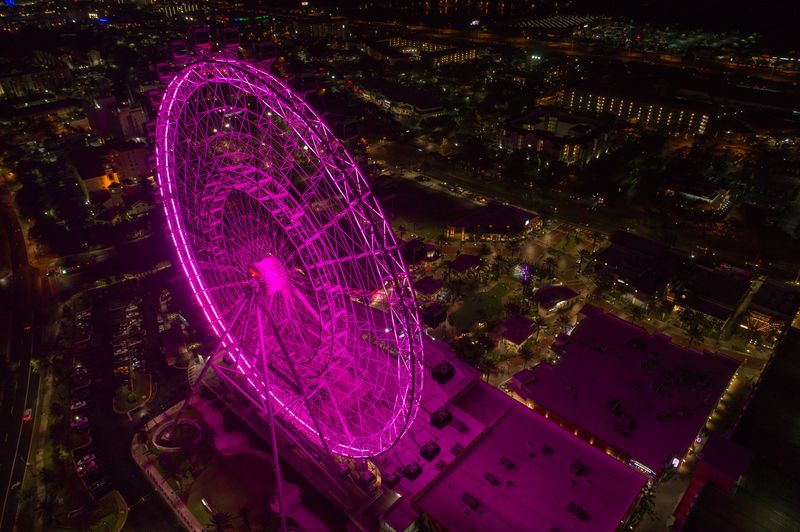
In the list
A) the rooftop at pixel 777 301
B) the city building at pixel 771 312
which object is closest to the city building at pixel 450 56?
the rooftop at pixel 777 301

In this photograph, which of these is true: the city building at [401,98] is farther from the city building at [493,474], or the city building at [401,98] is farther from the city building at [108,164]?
the city building at [493,474]

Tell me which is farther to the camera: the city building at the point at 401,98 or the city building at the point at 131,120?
the city building at the point at 401,98

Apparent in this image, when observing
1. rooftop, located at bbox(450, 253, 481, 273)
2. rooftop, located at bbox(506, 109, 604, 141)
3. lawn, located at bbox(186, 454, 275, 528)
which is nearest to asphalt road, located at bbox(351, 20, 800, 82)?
rooftop, located at bbox(506, 109, 604, 141)

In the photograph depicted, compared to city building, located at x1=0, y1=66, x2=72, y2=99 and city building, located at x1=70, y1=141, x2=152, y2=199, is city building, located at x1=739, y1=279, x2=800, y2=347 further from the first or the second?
city building, located at x1=0, y1=66, x2=72, y2=99

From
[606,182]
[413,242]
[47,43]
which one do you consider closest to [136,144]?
[413,242]

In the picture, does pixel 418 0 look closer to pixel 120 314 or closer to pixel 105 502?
pixel 120 314
